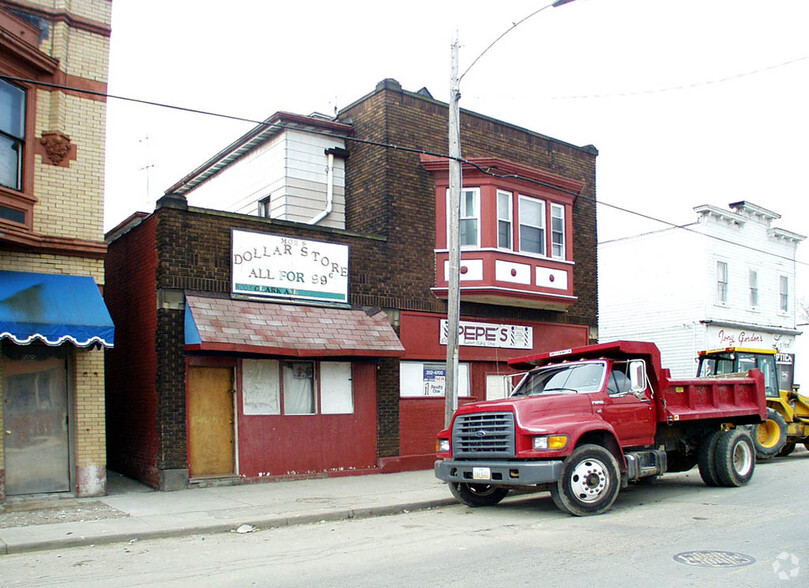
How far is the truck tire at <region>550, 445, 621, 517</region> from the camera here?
401 inches

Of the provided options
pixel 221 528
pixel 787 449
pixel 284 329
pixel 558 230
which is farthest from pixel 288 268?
pixel 787 449

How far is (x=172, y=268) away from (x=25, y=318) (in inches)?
120

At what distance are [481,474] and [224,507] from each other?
391cm

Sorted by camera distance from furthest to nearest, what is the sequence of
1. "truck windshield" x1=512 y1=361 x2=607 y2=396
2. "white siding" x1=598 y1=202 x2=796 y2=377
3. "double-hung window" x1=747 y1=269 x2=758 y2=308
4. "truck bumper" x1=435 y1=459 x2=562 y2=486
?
"double-hung window" x1=747 y1=269 x2=758 y2=308
"white siding" x1=598 y1=202 x2=796 y2=377
"truck windshield" x1=512 y1=361 x2=607 y2=396
"truck bumper" x1=435 y1=459 x2=562 y2=486

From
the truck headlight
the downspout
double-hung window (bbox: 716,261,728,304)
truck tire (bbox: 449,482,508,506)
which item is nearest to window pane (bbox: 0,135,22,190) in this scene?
the downspout

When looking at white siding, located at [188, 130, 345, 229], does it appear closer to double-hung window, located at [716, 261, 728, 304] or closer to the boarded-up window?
the boarded-up window

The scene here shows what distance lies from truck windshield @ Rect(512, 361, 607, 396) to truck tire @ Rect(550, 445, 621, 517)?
1.03 m

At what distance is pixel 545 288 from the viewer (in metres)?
18.6

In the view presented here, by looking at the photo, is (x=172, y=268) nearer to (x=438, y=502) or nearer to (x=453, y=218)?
(x=453, y=218)

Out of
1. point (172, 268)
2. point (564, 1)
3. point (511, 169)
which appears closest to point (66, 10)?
point (172, 268)

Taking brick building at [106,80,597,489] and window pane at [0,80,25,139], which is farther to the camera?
brick building at [106,80,597,489]

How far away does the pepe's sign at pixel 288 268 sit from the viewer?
14.6 metres

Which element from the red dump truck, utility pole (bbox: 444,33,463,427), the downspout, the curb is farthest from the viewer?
the downspout

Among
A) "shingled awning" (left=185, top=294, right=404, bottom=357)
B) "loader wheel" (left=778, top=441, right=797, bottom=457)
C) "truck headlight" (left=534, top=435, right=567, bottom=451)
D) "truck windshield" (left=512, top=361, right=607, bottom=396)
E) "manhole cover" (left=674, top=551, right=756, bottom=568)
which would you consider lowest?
"loader wheel" (left=778, top=441, right=797, bottom=457)
